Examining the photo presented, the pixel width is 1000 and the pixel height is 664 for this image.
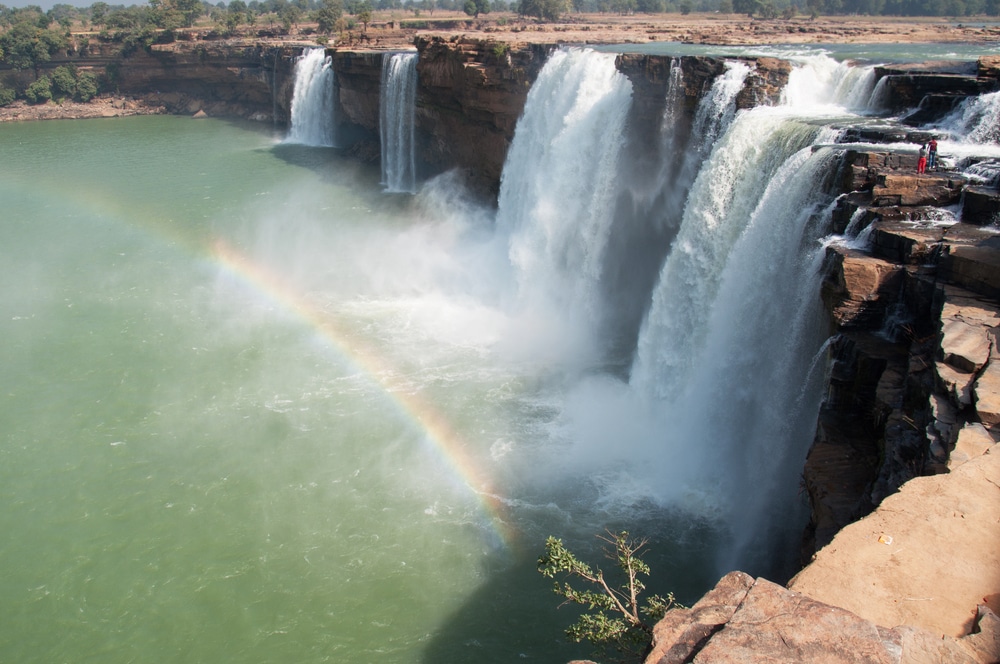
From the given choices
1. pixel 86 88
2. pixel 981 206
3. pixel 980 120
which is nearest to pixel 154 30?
pixel 86 88

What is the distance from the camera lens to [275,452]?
46.5 feet

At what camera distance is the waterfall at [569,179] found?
62.3 feet

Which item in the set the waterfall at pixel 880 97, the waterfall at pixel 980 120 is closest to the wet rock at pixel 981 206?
the waterfall at pixel 980 120

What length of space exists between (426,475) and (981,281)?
8798mm

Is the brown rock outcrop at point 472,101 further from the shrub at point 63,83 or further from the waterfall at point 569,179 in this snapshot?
the shrub at point 63,83

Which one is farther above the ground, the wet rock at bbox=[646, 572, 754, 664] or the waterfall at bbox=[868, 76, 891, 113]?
the waterfall at bbox=[868, 76, 891, 113]

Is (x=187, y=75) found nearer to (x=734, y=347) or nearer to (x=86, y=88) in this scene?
(x=86, y=88)

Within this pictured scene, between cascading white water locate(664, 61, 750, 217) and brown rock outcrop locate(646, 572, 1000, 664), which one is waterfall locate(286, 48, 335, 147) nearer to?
cascading white water locate(664, 61, 750, 217)

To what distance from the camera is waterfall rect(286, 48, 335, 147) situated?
37938 millimetres

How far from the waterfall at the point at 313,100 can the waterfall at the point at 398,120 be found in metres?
7.34

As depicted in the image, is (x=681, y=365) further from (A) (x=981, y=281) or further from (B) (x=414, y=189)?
(B) (x=414, y=189)

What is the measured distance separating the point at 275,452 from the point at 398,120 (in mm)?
19943

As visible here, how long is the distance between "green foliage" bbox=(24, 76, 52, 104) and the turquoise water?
2950 centimetres

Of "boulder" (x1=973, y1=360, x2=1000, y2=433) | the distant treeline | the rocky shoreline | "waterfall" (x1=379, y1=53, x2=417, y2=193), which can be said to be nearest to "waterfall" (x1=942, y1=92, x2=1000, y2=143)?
the rocky shoreline
